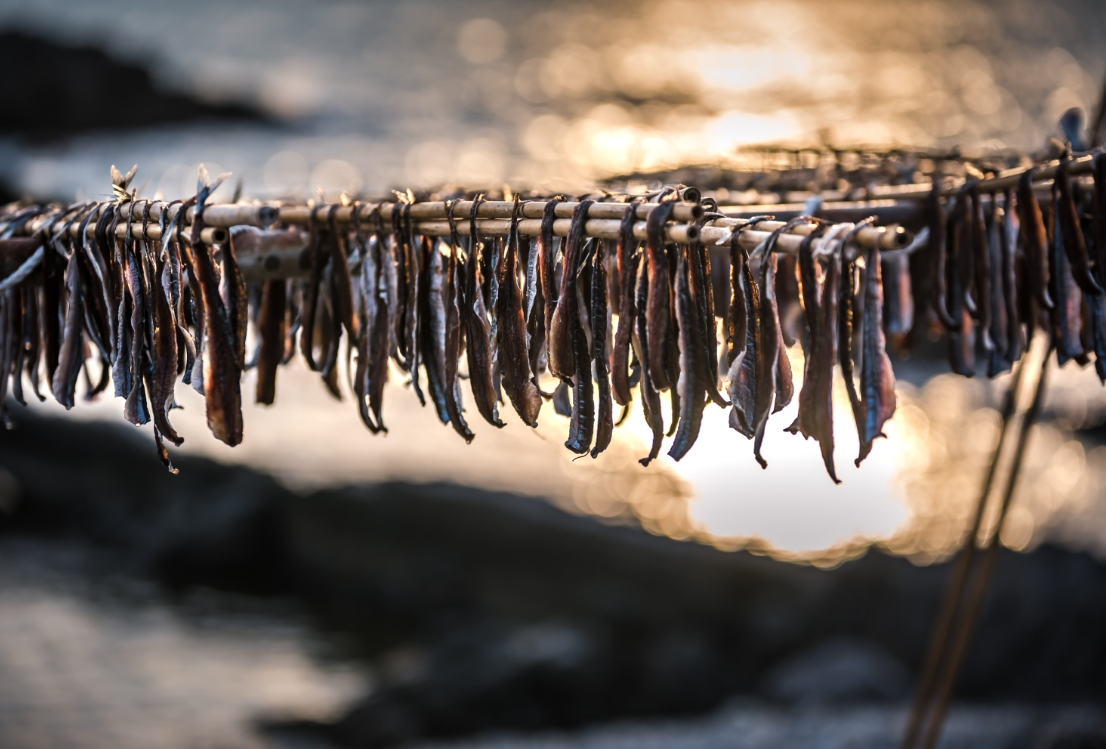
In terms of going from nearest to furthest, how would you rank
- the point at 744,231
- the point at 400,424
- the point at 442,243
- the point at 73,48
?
the point at 744,231 < the point at 442,243 < the point at 400,424 < the point at 73,48

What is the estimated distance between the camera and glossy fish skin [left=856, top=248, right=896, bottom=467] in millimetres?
1532

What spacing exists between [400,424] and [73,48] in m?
22.9

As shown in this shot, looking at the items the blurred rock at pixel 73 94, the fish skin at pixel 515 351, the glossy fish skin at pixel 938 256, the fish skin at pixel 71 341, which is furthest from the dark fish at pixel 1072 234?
the blurred rock at pixel 73 94

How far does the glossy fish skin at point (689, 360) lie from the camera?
5.44ft

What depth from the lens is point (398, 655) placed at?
8.87 meters

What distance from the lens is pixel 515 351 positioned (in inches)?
75.2

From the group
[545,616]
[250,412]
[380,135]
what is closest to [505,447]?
[545,616]

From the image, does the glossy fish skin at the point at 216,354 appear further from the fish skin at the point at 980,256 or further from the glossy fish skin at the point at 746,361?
the fish skin at the point at 980,256

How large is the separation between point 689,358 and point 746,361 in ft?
0.36

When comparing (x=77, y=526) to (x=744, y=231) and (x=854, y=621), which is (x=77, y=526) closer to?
(x=854, y=621)

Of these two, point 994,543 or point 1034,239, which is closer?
point 1034,239

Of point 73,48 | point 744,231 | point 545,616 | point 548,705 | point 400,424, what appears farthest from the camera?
point 73,48

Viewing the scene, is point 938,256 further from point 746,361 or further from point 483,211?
point 483,211

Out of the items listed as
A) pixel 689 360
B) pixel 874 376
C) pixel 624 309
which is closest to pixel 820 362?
pixel 874 376
